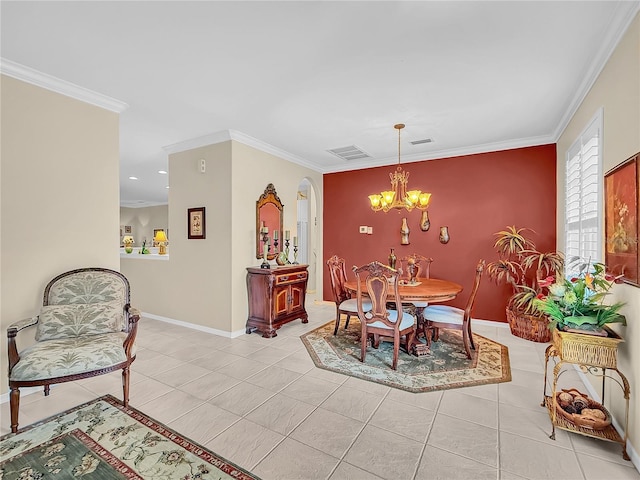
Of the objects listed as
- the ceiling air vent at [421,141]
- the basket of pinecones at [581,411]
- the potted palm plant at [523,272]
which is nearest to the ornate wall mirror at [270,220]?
the ceiling air vent at [421,141]

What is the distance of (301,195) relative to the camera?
25.0ft

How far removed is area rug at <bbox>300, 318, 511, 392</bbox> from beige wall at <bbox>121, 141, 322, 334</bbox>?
1274 mm

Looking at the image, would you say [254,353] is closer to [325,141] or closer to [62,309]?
[62,309]

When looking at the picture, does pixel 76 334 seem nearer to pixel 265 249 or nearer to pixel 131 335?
pixel 131 335

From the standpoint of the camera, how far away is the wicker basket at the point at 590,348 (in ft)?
6.03

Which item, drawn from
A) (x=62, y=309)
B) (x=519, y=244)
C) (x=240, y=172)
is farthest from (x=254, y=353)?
(x=519, y=244)

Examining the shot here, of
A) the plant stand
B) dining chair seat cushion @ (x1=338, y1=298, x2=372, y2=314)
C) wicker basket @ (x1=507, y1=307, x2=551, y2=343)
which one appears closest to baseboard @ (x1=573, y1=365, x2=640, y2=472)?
the plant stand

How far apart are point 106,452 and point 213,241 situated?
2.63 m

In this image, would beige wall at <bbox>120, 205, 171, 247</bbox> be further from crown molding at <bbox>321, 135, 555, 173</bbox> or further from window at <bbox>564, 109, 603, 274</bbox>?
window at <bbox>564, 109, 603, 274</bbox>

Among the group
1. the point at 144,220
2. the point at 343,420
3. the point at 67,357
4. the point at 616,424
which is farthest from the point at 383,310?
the point at 144,220

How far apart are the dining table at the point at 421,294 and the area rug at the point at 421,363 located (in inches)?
9.5

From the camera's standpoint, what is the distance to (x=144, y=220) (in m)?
11.5

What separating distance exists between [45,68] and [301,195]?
17.8ft

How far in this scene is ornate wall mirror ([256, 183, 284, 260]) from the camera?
446 cm
